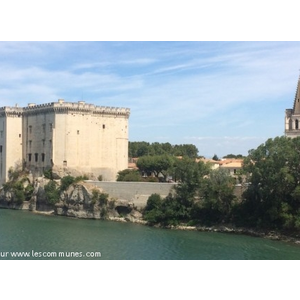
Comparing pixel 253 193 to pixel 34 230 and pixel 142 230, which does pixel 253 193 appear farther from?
pixel 34 230

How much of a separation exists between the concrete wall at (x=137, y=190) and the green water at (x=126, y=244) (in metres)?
1.81

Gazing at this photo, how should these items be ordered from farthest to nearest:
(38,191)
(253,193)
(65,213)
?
(38,191) → (65,213) → (253,193)

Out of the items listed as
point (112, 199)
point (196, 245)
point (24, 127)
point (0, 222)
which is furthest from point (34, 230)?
point (24, 127)

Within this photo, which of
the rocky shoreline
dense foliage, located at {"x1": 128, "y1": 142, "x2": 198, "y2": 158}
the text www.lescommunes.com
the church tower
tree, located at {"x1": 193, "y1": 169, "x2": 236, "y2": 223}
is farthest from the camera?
dense foliage, located at {"x1": 128, "y1": 142, "x2": 198, "y2": 158}

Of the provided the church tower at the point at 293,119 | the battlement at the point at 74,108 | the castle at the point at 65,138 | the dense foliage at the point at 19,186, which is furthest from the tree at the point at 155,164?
the church tower at the point at 293,119

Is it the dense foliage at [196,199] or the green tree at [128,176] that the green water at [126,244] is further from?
the green tree at [128,176]

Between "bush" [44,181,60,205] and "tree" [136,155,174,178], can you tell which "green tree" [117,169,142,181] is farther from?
"bush" [44,181,60,205]

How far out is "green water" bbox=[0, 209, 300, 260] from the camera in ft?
58.9

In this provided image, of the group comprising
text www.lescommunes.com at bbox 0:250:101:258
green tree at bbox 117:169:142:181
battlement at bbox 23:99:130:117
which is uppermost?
battlement at bbox 23:99:130:117

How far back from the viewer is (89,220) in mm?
27703

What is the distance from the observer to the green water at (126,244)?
1794 cm

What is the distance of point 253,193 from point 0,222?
36.7ft

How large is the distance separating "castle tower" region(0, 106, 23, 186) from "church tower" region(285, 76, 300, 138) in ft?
54.9

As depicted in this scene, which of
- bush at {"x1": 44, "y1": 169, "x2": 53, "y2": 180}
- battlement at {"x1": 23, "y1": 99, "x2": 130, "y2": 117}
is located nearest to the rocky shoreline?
bush at {"x1": 44, "y1": 169, "x2": 53, "y2": 180}
